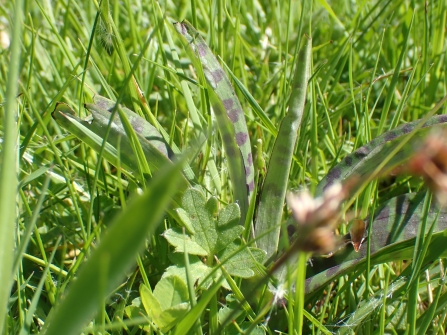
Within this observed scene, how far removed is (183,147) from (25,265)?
47 centimetres

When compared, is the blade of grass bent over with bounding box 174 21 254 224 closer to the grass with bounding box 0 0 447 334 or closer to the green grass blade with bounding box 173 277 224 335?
A: the grass with bounding box 0 0 447 334

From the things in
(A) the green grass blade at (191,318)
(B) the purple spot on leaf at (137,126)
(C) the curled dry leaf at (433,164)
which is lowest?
(A) the green grass blade at (191,318)

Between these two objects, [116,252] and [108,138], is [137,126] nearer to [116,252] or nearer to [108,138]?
[108,138]

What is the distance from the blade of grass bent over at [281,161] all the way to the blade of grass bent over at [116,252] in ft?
1.44

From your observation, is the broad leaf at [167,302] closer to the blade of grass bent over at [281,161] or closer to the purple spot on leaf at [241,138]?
the blade of grass bent over at [281,161]

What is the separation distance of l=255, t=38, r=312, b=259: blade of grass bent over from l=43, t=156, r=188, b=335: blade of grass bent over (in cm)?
44

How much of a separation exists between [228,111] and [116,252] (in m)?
0.70

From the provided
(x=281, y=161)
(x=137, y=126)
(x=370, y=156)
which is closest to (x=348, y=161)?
(x=370, y=156)

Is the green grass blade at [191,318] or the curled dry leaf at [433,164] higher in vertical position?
the curled dry leaf at [433,164]

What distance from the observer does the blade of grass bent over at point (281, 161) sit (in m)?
0.89

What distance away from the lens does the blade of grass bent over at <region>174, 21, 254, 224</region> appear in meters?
1.02

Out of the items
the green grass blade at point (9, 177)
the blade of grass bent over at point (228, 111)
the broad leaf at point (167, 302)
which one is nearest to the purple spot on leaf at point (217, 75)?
the blade of grass bent over at point (228, 111)

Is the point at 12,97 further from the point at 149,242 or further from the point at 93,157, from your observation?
the point at 93,157

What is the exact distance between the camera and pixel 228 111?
1.08 meters
